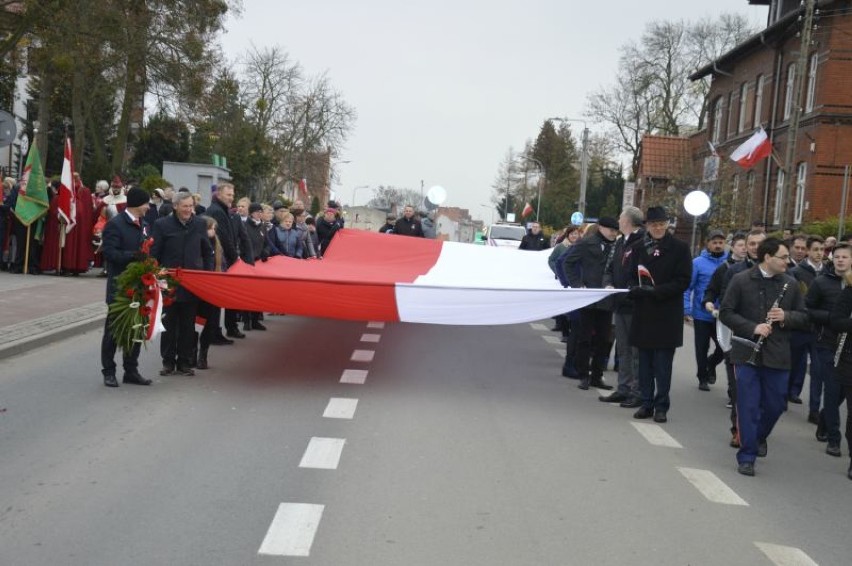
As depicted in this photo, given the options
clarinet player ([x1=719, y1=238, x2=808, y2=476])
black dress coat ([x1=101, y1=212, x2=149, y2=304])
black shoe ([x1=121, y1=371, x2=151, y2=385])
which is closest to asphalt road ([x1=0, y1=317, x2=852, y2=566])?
black shoe ([x1=121, y1=371, x2=151, y2=385])

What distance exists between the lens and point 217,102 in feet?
105

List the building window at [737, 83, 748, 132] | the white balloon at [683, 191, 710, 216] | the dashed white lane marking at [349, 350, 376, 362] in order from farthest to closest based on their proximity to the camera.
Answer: the building window at [737, 83, 748, 132], the white balloon at [683, 191, 710, 216], the dashed white lane marking at [349, 350, 376, 362]

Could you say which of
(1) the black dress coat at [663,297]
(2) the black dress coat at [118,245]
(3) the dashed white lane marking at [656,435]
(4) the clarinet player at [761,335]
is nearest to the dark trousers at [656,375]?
(1) the black dress coat at [663,297]

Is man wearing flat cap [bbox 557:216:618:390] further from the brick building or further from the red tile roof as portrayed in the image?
the red tile roof

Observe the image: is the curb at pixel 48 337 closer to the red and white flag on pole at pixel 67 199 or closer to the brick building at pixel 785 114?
the red and white flag on pole at pixel 67 199

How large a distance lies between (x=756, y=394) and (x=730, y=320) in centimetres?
60

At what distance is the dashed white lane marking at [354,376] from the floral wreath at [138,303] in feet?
6.73

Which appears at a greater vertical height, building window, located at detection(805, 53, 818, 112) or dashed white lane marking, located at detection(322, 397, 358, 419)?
building window, located at detection(805, 53, 818, 112)

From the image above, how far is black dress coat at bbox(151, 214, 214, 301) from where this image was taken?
372 inches

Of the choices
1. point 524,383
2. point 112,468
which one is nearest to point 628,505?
point 112,468

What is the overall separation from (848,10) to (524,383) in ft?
85.3

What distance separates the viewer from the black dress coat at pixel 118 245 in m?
8.86

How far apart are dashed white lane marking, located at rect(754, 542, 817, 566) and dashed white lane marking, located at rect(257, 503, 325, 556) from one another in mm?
2496

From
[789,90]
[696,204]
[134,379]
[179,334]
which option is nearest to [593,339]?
[179,334]
